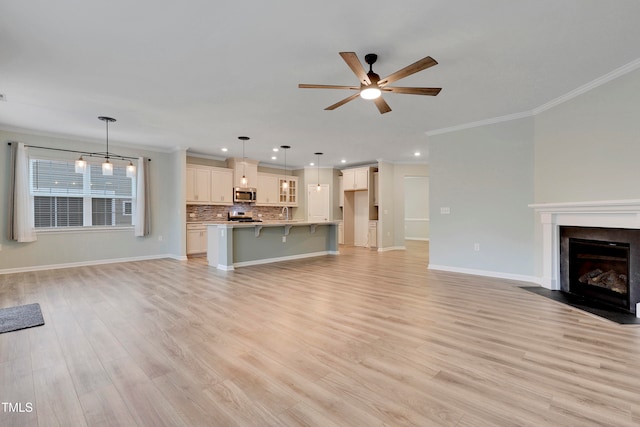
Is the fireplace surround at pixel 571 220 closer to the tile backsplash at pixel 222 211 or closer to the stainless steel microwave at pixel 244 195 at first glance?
the stainless steel microwave at pixel 244 195

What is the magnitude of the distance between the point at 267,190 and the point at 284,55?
21.9ft

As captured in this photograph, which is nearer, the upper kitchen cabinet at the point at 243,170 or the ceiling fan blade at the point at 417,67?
the ceiling fan blade at the point at 417,67

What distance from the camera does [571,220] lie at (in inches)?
155

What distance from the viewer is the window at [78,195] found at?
5926mm

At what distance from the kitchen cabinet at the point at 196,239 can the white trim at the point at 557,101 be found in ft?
19.4

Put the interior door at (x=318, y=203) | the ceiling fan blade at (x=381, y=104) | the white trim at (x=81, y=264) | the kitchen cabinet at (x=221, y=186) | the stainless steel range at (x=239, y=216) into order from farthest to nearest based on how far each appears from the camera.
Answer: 1. the interior door at (x=318, y=203)
2. the stainless steel range at (x=239, y=216)
3. the kitchen cabinet at (x=221, y=186)
4. the white trim at (x=81, y=264)
5. the ceiling fan blade at (x=381, y=104)

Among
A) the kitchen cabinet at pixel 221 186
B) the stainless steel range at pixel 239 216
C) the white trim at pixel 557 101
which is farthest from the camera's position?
the stainless steel range at pixel 239 216

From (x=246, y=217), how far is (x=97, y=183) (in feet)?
11.9

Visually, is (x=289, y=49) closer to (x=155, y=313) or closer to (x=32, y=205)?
(x=155, y=313)

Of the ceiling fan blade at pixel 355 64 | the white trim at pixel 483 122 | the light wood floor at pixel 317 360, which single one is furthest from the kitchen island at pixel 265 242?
the ceiling fan blade at pixel 355 64

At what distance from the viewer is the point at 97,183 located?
21.5ft

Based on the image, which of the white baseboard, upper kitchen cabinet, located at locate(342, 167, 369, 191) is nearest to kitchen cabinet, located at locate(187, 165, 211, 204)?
upper kitchen cabinet, located at locate(342, 167, 369, 191)

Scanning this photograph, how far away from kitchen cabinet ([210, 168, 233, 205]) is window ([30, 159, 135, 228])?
1885mm

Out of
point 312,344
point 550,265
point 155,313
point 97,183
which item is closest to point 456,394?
point 312,344
